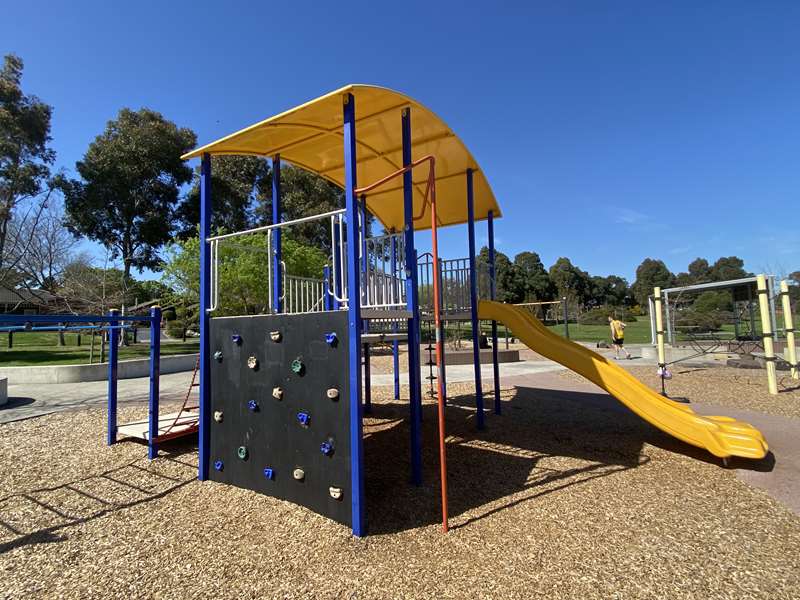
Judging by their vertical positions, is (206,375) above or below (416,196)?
below

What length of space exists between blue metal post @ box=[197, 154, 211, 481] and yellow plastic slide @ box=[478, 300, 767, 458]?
4.72 metres

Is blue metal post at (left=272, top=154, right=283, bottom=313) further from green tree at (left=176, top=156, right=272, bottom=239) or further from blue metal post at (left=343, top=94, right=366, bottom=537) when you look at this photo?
green tree at (left=176, top=156, right=272, bottom=239)

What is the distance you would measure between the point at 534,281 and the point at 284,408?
5513 cm

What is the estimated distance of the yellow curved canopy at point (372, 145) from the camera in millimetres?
4734

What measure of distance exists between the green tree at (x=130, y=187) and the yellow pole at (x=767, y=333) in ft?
94.4

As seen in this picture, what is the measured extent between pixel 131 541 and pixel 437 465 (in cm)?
325

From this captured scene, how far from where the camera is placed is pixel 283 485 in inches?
166

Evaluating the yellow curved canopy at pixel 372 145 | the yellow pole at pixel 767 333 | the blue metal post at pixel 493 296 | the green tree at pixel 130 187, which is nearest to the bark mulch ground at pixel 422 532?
the blue metal post at pixel 493 296

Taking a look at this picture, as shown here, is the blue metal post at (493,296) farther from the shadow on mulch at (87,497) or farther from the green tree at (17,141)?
the green tree at (17,141)

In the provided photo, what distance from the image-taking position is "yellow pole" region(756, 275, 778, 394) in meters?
9.39

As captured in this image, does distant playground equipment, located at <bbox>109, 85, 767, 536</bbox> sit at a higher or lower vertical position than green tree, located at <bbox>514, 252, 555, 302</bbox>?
lower

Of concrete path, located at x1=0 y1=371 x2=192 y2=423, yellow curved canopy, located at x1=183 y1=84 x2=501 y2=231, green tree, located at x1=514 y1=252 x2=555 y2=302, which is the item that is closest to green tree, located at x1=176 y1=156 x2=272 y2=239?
concrete path, located at x1=0 y1=371 x2=192 y2=423

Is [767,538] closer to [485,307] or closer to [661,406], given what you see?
[661,406]

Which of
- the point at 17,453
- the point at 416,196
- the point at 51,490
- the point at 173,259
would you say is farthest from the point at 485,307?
the point at 173,259
